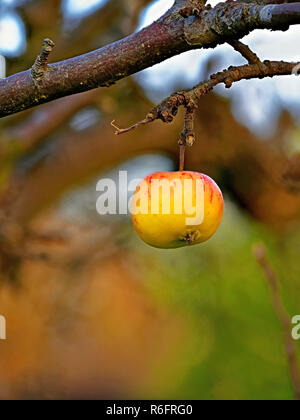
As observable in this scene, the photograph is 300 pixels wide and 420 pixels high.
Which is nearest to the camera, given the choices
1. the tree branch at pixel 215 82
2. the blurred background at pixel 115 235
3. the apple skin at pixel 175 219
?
the tree branch at pixel 215 82

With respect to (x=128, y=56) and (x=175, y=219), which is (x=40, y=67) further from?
(x=175, y=219)

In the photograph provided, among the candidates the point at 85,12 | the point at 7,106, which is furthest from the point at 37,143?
the point at 7,106

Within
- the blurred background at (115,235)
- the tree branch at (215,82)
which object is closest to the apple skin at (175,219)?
the tree branch at (215,82)

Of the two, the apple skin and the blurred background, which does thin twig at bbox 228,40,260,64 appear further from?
the blurred background

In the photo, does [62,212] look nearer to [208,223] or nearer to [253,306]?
[253,306]

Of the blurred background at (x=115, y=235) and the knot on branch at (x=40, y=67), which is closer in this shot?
the knot on branch at (x=40, y=67)

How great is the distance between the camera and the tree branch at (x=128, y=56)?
2.43 feet

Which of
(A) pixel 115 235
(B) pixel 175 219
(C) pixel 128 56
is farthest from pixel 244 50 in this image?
(A) pixel 115 235

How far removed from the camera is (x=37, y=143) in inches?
96.6

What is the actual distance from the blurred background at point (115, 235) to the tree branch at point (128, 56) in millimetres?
1305

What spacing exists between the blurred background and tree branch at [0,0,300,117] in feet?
4.28

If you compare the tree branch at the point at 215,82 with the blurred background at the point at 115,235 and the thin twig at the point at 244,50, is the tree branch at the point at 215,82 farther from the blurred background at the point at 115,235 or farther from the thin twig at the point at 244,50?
the blurred background at the point at 115,235

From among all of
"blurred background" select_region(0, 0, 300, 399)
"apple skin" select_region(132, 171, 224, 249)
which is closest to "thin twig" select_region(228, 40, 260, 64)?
"apple skin" select_region(132, 171, 224, 249)

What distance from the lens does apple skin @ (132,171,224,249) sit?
84 centimetres
